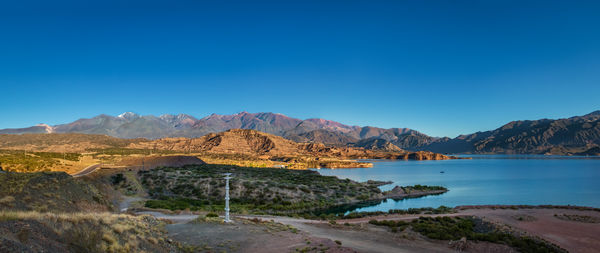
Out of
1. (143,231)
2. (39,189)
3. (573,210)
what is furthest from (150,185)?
(573,210)

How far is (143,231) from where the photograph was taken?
40.8ft

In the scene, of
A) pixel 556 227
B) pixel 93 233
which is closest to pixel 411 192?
pixel 556 227

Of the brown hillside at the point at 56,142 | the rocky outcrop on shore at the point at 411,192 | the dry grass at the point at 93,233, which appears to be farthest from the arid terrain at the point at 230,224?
the brown hillside at the point at 56,142

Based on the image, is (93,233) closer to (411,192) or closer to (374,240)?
(374,240)

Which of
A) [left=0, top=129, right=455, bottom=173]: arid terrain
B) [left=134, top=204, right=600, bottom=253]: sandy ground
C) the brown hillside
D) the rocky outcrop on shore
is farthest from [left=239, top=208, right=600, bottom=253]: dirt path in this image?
the brown hillside

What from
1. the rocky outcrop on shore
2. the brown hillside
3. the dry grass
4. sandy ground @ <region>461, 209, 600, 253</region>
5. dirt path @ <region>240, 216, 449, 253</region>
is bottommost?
the rocky outcrop on shore

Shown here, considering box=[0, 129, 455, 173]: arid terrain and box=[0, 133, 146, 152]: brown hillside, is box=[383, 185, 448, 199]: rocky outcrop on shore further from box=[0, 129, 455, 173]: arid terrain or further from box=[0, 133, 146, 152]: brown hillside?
box=[0, 133, 146, 152]: brown hillside

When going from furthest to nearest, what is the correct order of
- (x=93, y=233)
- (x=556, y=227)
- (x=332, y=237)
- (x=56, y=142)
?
(x=56, y=142), (x=556, y=227), (x=332, y=237), (x=93, y=233)

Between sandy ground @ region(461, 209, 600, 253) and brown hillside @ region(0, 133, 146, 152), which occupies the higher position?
brown hillside @ region(0, 133, 146, 152)

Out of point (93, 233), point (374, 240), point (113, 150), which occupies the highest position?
point (113, 150)

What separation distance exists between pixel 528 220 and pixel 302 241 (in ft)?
105

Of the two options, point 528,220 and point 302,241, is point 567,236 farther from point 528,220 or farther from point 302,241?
point 302,241

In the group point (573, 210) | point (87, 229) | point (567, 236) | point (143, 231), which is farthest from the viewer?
point (573, 210)

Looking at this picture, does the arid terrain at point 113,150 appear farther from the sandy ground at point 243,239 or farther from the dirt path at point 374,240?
the dirt path at point 374,240
